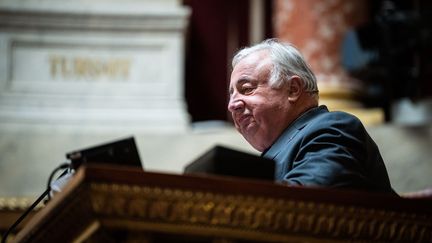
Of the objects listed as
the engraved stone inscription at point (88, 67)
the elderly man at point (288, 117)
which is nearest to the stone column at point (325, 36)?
the engraved stone inscription at point (88, 67)

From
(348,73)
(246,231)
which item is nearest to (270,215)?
(246,231)

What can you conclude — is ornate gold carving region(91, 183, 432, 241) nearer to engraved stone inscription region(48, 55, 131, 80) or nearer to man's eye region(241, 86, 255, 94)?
man's eye region(241, 86, 255, 94)

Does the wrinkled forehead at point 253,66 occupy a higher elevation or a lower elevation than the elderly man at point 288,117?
higher

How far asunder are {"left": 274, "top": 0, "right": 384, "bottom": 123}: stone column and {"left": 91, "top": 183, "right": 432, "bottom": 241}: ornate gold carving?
4409mm

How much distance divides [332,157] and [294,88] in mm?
547

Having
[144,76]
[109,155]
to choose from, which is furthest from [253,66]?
[144,76]

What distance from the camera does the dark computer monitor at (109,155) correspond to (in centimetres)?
188

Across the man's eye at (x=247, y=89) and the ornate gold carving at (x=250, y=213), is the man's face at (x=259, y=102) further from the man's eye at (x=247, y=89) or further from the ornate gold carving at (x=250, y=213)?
the ornate gold carving at (x=250, y=213)

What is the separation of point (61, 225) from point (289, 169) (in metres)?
0.63

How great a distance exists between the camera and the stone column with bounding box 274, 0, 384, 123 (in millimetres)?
6219

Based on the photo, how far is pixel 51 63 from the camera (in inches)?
225

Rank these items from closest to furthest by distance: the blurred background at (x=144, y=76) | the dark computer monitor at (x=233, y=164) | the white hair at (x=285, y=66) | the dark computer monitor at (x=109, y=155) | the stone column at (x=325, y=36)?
the dark computer monitor at (x=233, y=164) < the dark computer monitor at (x=109, y=155) < the white hair at (x=285, y=66) < the blurred background at (x=144, y=76) < the stone column at (x=325, y=36)

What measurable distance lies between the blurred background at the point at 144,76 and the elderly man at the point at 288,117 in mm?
2552

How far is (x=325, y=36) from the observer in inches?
247
